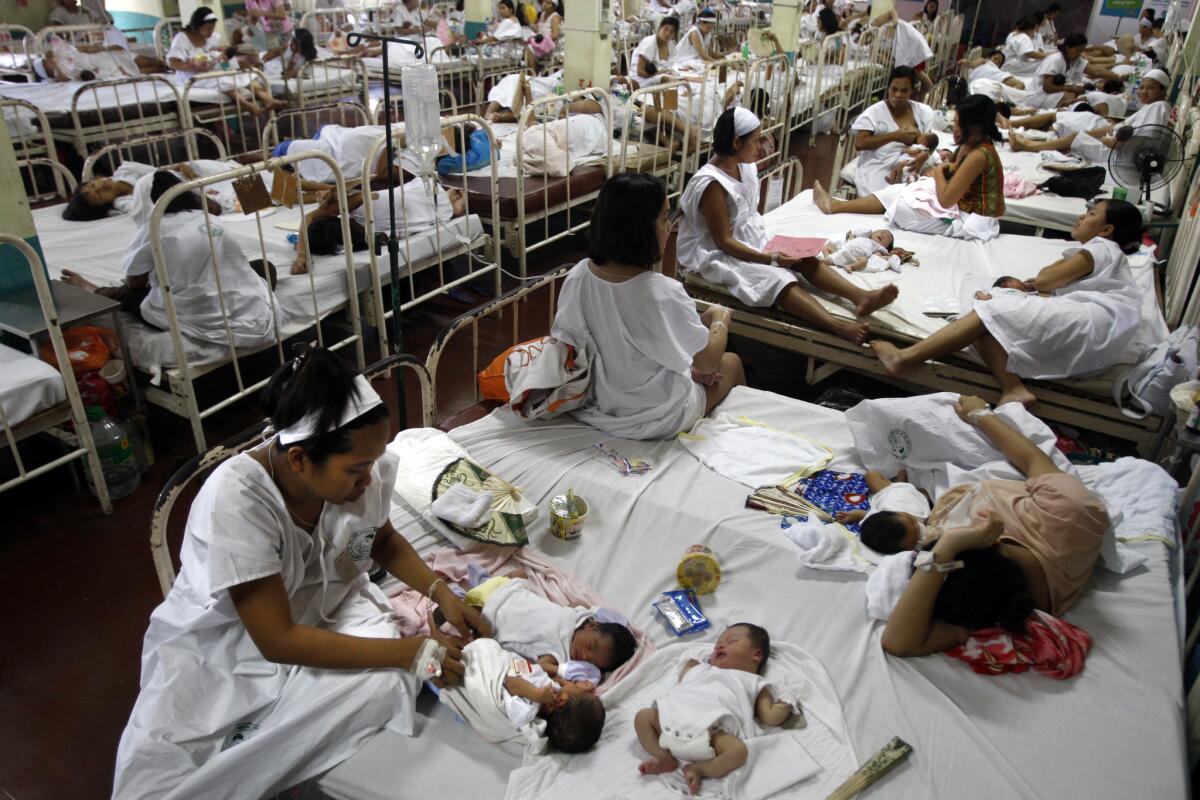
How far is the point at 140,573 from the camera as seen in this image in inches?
117

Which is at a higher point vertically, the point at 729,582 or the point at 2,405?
the point at 2,405

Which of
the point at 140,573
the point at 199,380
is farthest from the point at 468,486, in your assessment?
the point at 199,380

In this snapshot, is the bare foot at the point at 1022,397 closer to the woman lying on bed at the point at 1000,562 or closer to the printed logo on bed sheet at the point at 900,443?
the printed logo on bed sheet at the point at 900,443

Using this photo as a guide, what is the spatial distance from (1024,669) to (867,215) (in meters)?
4.06

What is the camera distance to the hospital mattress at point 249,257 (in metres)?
3.61

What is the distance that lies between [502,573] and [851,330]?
2.35 m

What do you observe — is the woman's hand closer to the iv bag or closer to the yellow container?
the yellow container

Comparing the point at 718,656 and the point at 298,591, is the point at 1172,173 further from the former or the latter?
the point at 298,591

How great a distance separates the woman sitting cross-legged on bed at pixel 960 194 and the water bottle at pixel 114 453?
4.45m

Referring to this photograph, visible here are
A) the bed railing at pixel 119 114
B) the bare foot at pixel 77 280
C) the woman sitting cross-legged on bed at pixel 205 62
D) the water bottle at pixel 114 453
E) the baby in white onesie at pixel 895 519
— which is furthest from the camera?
the woman sitting cross-legged on bed at pixel 205 62

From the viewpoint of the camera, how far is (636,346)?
3023 millimetres

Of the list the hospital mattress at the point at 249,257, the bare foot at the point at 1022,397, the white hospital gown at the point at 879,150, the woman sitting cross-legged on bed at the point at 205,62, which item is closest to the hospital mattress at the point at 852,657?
the bare foot at the point at 1022,397

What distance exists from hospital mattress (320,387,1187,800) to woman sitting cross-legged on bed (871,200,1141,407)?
2.76ft

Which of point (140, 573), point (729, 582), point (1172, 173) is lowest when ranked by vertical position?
point (140, 573)
